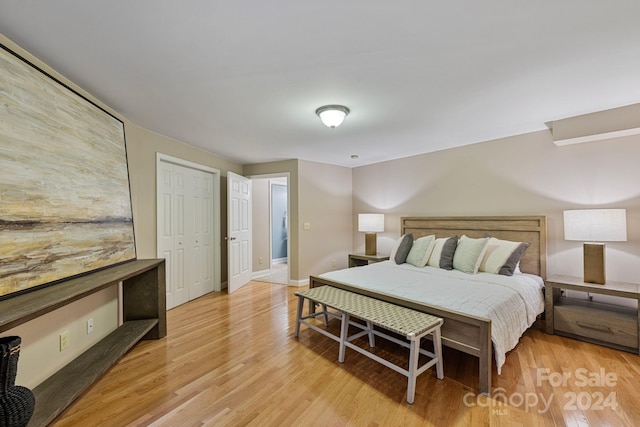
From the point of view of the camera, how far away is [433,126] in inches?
123

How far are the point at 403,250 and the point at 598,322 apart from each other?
1.93 meters

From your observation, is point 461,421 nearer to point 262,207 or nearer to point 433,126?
point 433,126

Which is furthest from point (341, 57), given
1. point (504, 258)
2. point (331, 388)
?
point (504, 258)

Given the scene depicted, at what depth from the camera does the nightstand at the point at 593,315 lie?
237 cm

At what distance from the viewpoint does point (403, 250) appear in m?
3.73

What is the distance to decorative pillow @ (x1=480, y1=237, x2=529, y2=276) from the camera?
117 inches

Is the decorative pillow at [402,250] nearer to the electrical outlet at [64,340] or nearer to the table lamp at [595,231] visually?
the table lamp at [595,231]

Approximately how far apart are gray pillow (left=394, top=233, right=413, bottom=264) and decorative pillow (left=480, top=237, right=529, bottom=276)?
2.93ft

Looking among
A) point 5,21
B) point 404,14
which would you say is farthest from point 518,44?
point 5,21

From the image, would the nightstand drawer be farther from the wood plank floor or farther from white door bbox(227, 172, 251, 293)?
white door bbox(227, 172, 251, 293)

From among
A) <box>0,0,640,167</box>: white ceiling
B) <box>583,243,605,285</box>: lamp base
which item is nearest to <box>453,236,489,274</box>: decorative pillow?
<box>583,243,605,285</box>: lamp base

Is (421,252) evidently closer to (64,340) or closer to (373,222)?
(373,222)

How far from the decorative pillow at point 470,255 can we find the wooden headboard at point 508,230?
0.46 meters

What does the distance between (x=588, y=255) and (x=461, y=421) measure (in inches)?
89.3
